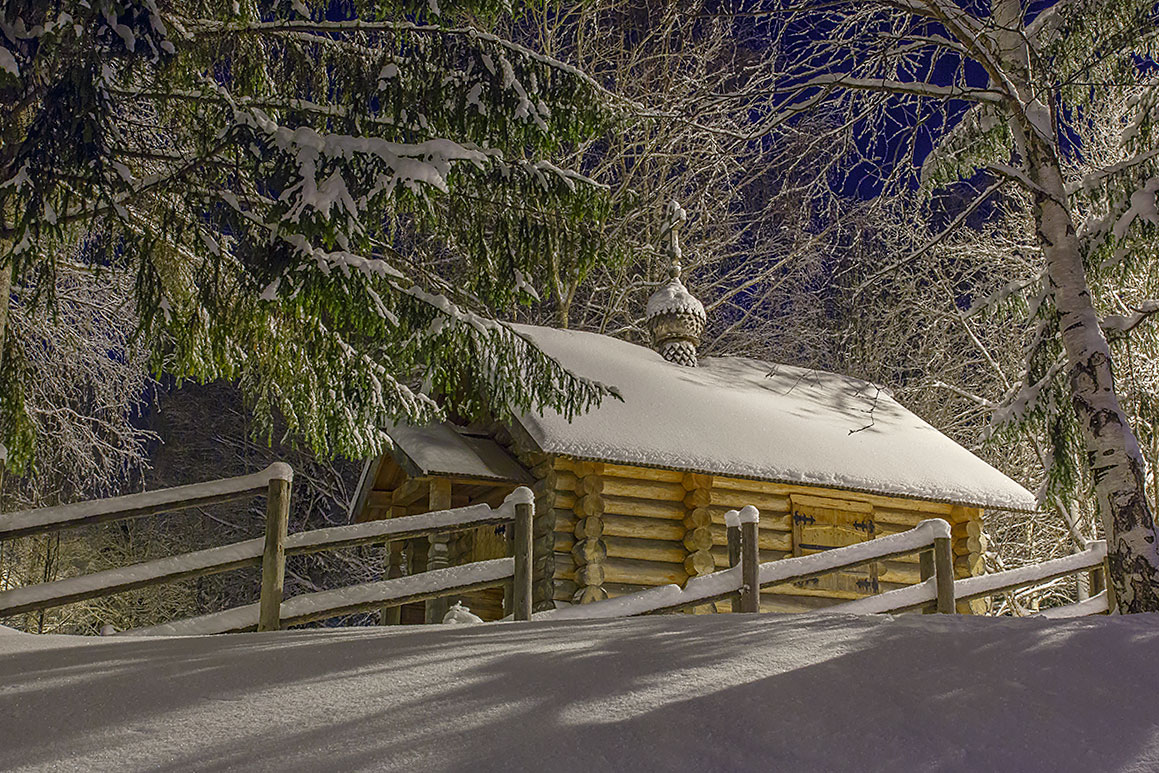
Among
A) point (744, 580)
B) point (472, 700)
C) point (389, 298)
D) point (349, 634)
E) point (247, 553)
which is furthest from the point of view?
point (744, 580)

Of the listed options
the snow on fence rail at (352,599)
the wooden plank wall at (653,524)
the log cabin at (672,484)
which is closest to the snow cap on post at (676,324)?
the log cabin at (672,484)

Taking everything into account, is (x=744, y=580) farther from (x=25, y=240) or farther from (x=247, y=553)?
(x=25, y=240)

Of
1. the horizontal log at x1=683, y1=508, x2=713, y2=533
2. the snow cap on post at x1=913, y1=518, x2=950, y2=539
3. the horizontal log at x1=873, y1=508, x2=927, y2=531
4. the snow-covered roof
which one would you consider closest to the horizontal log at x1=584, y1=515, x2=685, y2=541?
the horizontal log at x1=683, y1=508, x2=713, y2=533

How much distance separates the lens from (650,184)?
962 inches

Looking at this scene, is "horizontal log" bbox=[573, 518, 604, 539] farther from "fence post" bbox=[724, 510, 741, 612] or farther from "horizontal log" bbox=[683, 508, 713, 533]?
"fence post" bbox=[724, 510, 741, 612]

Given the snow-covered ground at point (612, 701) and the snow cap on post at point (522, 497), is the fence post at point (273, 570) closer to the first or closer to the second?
the snow-covered ground at point (612, 701)

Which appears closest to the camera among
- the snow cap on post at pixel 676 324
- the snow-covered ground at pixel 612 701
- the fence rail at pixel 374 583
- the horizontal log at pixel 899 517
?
the snow-covered ground at pixel 612 701

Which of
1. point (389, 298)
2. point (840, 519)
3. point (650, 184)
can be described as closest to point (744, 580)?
point (389, 298)

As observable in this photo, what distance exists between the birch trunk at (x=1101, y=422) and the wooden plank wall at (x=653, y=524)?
4707mm

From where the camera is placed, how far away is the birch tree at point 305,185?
7.02 m

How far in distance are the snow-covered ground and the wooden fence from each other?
154 cm

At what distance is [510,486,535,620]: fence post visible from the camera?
7547 mm

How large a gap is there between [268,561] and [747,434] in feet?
23.3

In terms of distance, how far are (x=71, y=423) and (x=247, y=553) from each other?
305 inches
